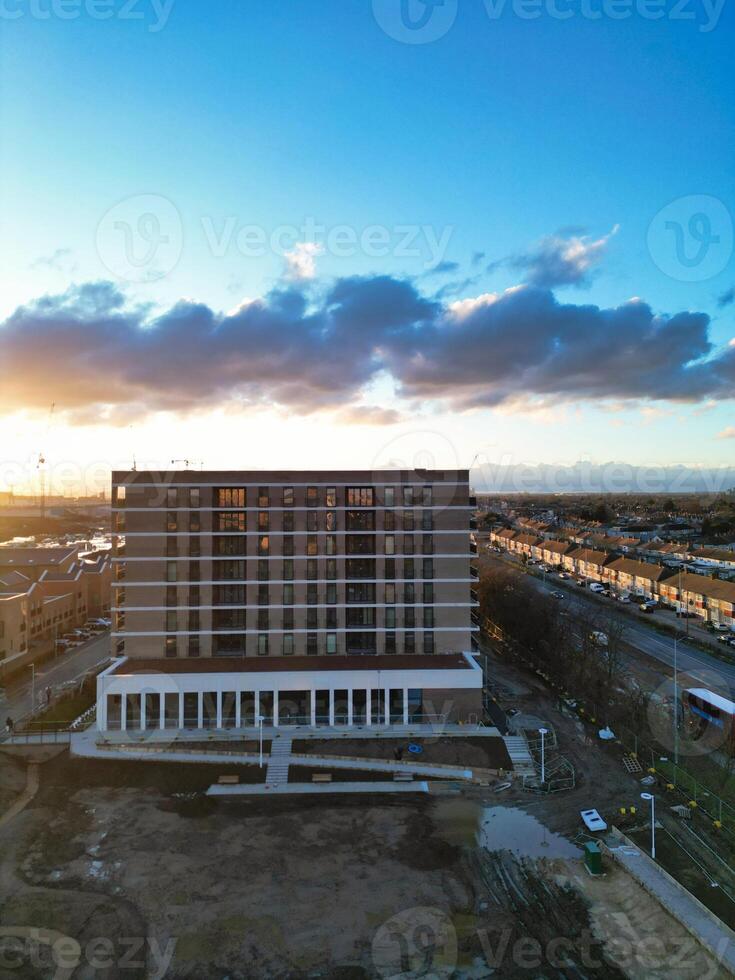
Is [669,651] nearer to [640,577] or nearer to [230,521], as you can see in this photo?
[640,577]

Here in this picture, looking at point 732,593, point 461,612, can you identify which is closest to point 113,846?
point 461,612

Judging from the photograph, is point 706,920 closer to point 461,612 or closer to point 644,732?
point 644,732

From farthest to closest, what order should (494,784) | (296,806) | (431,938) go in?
1. (494,784)
2. (296,806)
3. (431,938)

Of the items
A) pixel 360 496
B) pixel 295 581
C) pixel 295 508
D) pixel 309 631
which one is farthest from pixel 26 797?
pixel 360 496

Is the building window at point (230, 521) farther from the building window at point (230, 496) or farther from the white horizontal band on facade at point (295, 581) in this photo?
the white horizontal band on facade at point (295, 581)

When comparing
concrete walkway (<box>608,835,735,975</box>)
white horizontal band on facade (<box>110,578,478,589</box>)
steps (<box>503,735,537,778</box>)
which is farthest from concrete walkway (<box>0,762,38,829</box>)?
concrete walkway (<box>608,835,735,975</box>)

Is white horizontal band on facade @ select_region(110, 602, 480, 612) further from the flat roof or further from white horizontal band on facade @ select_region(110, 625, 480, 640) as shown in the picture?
the flat roof
